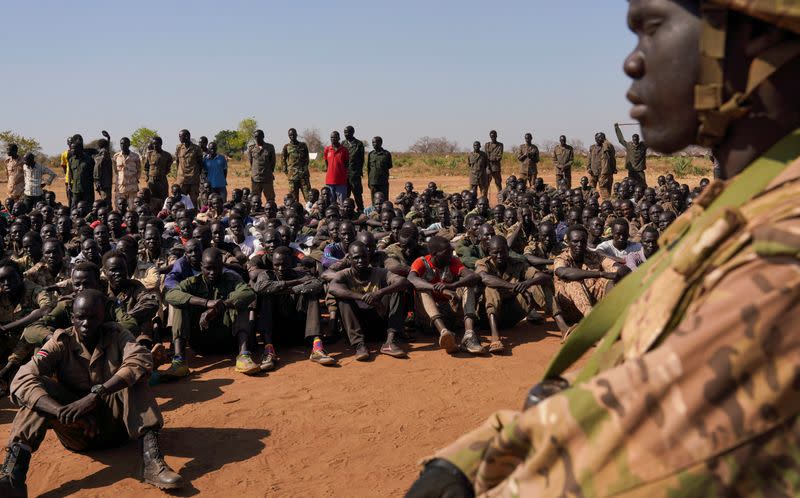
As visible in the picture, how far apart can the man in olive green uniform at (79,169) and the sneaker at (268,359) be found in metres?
8.88

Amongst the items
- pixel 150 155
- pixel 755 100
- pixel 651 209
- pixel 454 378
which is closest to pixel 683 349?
pixel 755 100

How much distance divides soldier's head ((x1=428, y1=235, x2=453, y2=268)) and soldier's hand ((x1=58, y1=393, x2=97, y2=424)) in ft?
12.5

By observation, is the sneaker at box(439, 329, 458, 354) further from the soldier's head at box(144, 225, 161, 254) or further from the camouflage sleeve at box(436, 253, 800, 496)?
the camouflage sleeve at box(436, 253, 800, 496)

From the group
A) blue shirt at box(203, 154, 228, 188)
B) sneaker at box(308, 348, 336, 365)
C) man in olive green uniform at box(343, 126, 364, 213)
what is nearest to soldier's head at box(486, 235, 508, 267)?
sneaker at box(308, 348, 336, 365)

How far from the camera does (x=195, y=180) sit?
1422 centimetres

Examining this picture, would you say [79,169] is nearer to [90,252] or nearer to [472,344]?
[90,252]

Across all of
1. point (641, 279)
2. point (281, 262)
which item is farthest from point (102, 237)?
point (641, 279)

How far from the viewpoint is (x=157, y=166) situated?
1379cm

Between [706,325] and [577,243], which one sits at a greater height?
[706,325]

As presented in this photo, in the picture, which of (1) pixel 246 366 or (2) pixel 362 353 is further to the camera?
(2) pixel 362 353

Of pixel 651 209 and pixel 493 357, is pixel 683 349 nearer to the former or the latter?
pixel 493 357

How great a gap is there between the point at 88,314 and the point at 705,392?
4.28m

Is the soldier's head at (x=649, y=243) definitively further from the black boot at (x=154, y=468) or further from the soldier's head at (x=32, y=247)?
the soldier's head at (x=32, y=247)

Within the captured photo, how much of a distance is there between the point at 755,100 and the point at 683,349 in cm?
39
